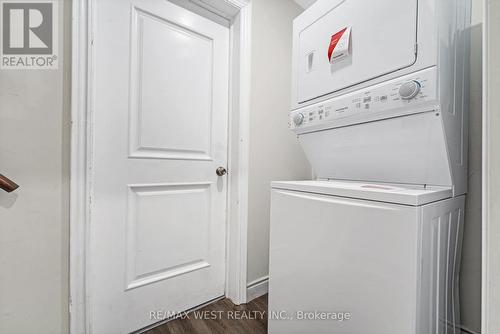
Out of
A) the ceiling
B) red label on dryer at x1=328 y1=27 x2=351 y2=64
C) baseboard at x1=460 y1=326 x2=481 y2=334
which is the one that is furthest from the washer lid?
the ceiling

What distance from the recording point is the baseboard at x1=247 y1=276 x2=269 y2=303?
155 cm

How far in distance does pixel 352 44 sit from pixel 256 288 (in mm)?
1538

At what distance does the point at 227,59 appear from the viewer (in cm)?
159

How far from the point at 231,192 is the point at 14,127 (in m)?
1.09

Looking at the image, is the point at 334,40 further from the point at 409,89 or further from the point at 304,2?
the point at 304,2

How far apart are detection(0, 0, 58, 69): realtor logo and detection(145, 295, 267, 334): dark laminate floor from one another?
141 centimetres

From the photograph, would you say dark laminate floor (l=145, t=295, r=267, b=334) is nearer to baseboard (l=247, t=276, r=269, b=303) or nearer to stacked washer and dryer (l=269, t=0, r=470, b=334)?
baseboard (l=247, t=276, r=269, b=303)

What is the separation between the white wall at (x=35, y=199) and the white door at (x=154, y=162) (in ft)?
0.38

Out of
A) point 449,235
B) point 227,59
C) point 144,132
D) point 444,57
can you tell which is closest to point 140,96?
point 144,132

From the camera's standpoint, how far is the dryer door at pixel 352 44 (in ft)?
2.63

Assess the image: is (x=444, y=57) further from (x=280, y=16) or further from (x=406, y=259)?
(x=280, y=16)

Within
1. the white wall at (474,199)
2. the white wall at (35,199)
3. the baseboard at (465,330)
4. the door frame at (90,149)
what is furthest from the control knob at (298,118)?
the baseboard at (465,330)
